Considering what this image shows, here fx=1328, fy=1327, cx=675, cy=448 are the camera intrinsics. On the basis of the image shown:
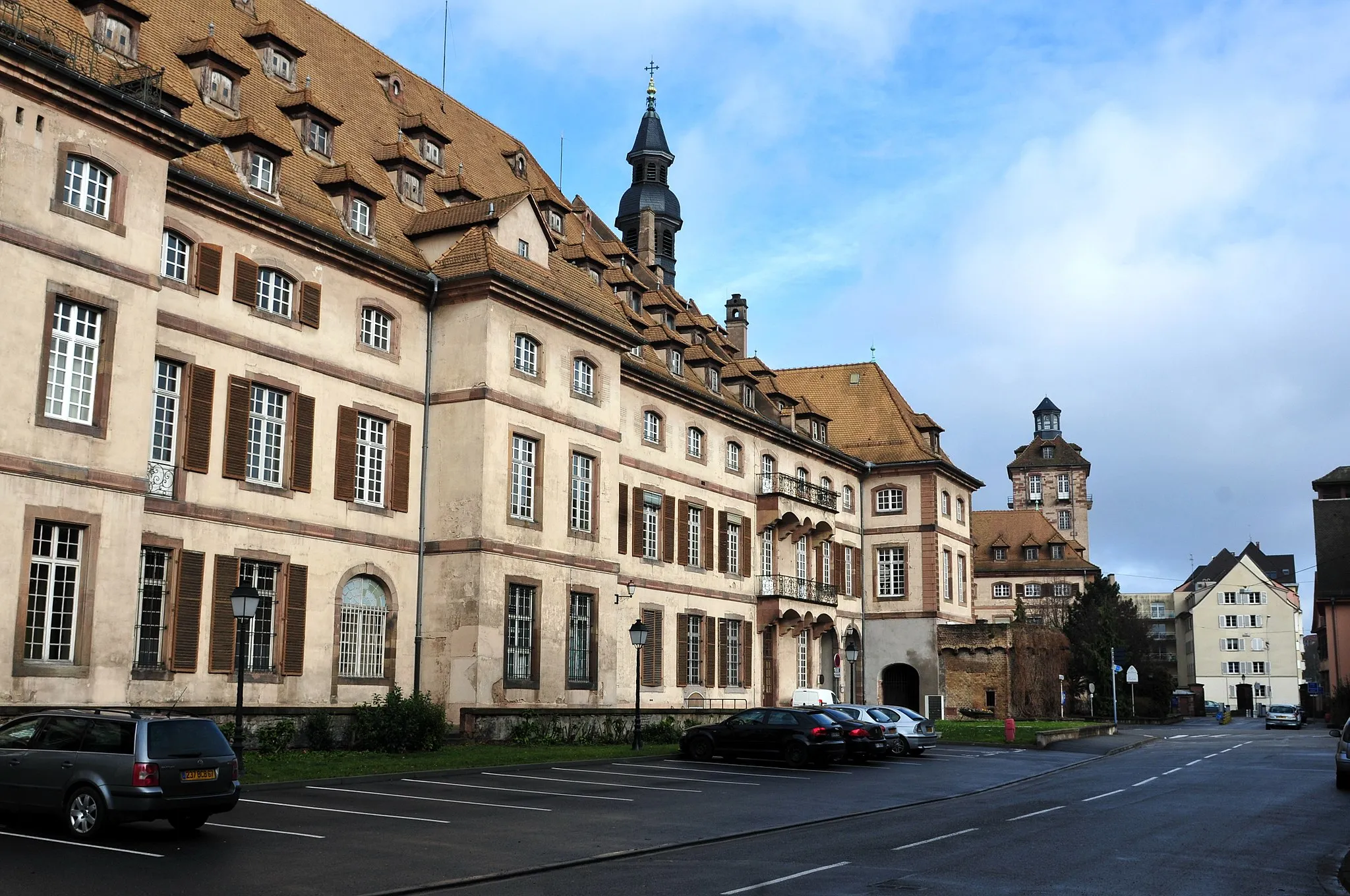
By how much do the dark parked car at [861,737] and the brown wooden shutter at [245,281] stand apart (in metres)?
16.5

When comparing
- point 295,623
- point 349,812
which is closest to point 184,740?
A: point 349,812

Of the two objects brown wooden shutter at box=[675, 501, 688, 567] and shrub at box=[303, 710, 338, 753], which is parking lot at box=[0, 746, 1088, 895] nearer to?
shrub at box=[303, 710, 338, 753]

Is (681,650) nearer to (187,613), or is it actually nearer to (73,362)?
(187,613)

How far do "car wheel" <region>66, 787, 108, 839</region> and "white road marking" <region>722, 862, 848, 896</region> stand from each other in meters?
Result: 7.18

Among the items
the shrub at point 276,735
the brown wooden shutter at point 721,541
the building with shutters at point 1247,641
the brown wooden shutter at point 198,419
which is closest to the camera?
the brown wooden shutter at point 198,419

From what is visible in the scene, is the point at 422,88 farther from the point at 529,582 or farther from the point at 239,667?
the point at 239,667

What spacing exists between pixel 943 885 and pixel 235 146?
73.9ft

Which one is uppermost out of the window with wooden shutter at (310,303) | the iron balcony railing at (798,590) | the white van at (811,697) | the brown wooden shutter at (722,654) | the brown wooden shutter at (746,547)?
the window with wooden shutter at (310,303)

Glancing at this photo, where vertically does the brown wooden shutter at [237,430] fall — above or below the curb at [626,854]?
above

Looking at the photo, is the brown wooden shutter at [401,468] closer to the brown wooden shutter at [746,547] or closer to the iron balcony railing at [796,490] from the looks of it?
the brown wooden shutter at [746,547]

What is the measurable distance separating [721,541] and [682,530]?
3.02 meters

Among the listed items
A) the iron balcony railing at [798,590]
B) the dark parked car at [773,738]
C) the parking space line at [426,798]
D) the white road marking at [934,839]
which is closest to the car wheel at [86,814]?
the parking space line at [426,798]

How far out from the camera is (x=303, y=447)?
29125mm

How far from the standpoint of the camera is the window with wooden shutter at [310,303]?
96.4 feet
